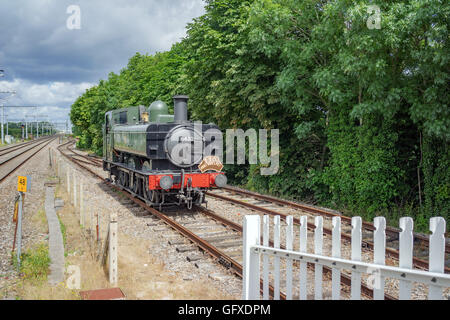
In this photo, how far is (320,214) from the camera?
1019 centimetres

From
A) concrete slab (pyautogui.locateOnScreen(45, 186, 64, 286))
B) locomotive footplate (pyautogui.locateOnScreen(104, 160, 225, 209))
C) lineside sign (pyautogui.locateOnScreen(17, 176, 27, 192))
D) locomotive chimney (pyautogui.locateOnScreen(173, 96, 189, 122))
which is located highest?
locomotive chimney (pyautogui.locateOnScreen(173, 96, 189, 122))

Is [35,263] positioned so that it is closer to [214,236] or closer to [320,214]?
[214,236]

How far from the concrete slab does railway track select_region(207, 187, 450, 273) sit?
541 cm

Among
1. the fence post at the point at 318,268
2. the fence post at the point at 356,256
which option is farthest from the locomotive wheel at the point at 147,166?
the fence post at the point at 356,256

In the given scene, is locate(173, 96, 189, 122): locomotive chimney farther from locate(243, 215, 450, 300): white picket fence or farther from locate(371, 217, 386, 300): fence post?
locate(371, 217, 386, 300): fence post

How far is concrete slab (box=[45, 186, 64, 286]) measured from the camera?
5719mm

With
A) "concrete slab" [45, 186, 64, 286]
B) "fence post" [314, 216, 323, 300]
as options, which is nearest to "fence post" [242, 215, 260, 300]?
"fence post" [314, 216, 323, 300]

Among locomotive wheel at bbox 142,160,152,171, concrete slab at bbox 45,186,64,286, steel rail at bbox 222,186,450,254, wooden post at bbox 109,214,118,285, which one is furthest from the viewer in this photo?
locomotive wheel at bbox 142,160,152,171

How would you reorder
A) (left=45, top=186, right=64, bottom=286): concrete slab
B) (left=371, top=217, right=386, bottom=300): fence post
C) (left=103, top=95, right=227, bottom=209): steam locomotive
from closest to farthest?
1. (left=371, top=217, right=386, bottom=300): fence post
2. (left=45, top=186, right=64, bottom=286): concrete slab
3. (left=103, top=95, right=227, bottom=209): steam locomotive

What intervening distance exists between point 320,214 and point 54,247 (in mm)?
6899

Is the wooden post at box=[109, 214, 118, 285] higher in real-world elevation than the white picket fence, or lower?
lower

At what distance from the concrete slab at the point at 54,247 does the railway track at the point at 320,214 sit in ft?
17.7

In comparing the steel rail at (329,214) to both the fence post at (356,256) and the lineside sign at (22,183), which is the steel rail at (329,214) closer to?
the fence post at (356,256)
